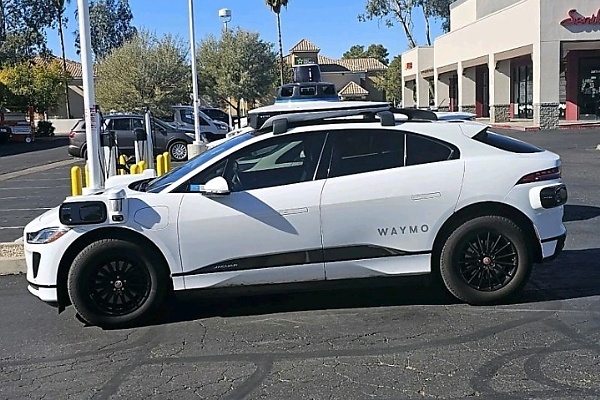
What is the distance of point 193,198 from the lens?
605cm

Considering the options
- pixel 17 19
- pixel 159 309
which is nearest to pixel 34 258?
pixel 159 309

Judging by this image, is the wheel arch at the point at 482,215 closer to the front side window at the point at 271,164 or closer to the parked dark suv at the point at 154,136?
the front side window at the point at 271,164

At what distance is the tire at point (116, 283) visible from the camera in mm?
5941

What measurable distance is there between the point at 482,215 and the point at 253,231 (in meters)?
1.98

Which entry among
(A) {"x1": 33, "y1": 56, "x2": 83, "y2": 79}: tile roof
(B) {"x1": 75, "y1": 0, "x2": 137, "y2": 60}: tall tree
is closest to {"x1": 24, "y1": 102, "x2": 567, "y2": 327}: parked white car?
(A) {"x1": 33, "y1": 56, "x2": 83, "y2": 79}: tile roof

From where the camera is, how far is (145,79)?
124 ft

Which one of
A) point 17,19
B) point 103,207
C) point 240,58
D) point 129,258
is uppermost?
point 17,19

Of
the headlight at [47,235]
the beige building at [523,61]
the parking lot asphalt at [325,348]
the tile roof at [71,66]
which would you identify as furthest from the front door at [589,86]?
the tile roof at [71,66]

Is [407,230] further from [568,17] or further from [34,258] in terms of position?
[568,17]

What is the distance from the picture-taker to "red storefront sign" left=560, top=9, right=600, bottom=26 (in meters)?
33.9

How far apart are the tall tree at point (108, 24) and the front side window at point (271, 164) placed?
277 feet

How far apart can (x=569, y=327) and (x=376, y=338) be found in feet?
5.09

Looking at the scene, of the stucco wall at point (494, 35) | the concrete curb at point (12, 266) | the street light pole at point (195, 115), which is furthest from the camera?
the stucco wall at point (494, 35)

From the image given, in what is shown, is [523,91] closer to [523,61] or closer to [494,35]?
[523,61]
